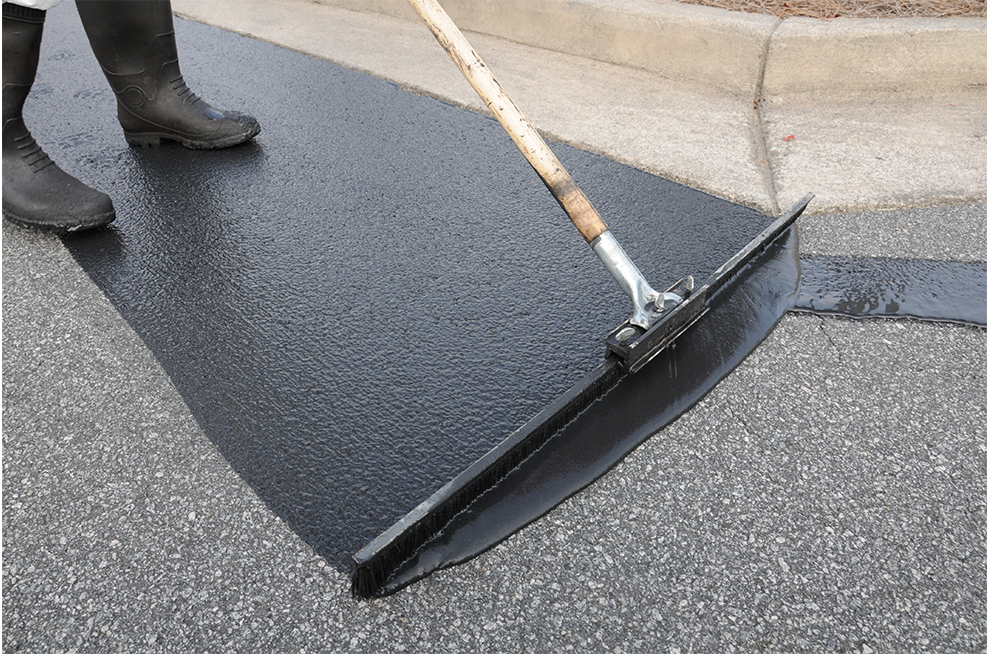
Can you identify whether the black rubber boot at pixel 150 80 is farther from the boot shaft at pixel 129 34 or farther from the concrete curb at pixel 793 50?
the concrete curb at pixel 793 50

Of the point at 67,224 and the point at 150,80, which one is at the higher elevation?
the point at 150,80

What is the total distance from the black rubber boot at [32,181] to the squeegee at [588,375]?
147cm

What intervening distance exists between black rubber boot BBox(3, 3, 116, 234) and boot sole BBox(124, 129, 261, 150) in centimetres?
63

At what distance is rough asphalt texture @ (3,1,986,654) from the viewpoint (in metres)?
1.40

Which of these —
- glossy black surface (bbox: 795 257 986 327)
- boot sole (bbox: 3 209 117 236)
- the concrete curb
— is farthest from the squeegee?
the concrete curb

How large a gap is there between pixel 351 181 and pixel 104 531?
5.88 feet

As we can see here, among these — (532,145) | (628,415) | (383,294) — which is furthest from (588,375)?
(383,294)

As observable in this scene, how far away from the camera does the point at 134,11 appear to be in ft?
9.53

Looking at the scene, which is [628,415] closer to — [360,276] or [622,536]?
[622,536]

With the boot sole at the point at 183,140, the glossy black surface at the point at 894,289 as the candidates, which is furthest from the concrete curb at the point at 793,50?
the boot sole at the point at 183,140

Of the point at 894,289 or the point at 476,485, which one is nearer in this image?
the point at 476,485

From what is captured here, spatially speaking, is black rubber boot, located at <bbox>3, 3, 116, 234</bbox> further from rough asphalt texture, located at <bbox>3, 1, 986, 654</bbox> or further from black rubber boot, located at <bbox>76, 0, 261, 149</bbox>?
rough asphalt texture, located at <bbox>3, 1, 986, 654</bbox>

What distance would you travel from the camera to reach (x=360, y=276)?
2.44m

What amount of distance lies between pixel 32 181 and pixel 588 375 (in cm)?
220
